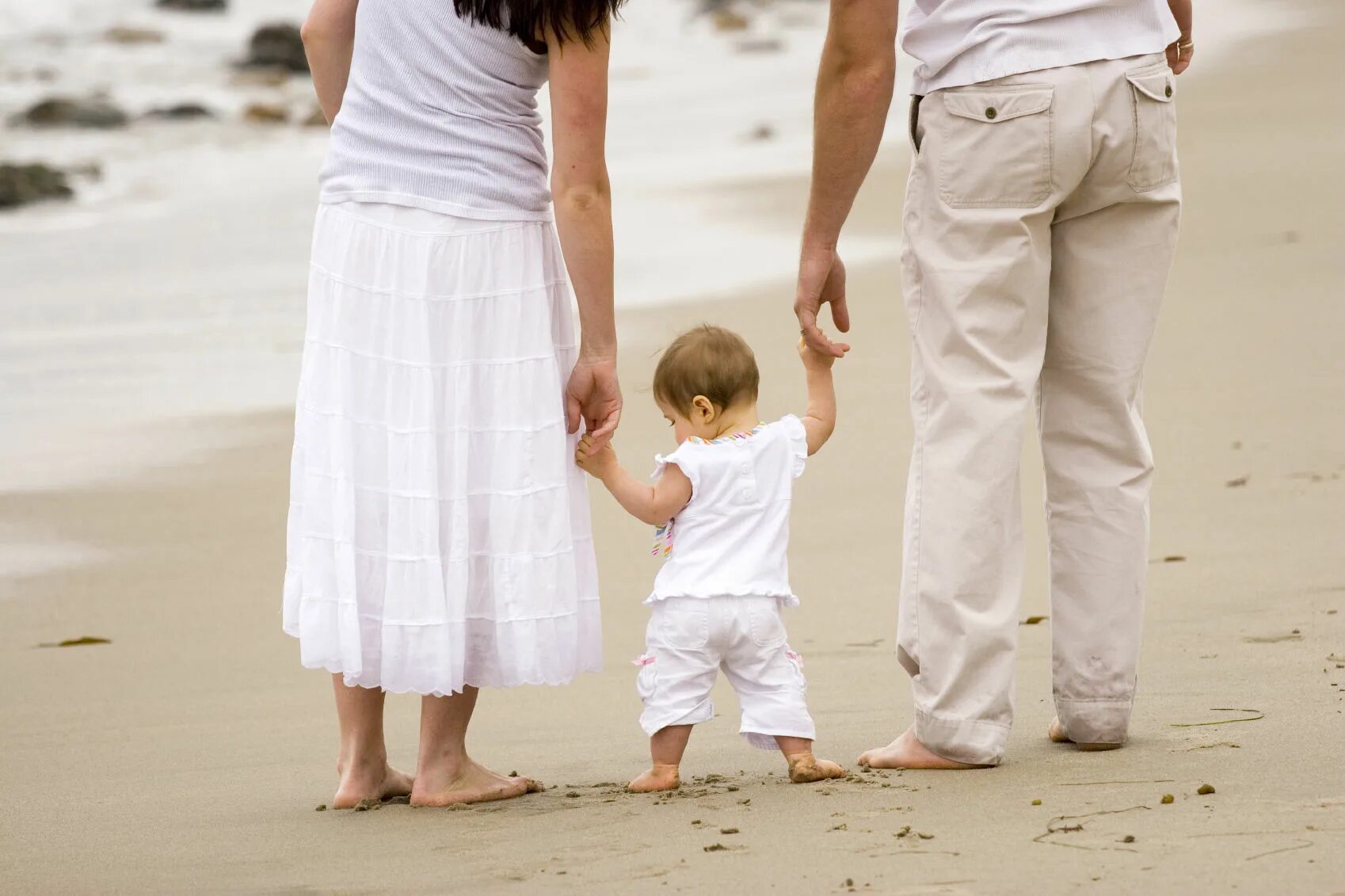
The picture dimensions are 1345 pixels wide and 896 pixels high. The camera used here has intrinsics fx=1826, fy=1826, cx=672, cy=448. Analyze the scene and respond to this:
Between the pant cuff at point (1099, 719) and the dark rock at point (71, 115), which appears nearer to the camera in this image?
the pant cuff at point (1099, 719)

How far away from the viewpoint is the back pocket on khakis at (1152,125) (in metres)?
3.35

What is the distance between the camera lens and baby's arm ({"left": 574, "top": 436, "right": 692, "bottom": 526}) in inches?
134

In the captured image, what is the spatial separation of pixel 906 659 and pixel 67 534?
3.54 metres

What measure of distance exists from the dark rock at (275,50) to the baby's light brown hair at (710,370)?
19003mm

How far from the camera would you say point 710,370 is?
348 centimetres

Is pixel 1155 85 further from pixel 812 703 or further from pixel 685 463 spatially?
pixel 812 703

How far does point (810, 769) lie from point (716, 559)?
43 centimetres

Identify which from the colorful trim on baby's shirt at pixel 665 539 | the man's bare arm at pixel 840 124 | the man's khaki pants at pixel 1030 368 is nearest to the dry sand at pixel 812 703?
the man's khaki pants at pixel 1030 368

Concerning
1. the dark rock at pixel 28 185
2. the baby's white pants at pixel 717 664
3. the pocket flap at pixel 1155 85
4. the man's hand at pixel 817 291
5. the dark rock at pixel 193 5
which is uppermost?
the dark rock at pixel 193 5

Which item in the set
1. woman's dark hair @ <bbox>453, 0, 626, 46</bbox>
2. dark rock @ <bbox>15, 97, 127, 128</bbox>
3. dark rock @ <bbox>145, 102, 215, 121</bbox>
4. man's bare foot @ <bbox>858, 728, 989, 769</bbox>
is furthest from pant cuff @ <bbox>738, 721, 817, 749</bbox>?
dark rock @ <bbox>145, 102, 215, 121</bbox>

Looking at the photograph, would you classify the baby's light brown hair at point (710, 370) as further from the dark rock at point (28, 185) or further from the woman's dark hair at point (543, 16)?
the dark rock at point (28, 185)

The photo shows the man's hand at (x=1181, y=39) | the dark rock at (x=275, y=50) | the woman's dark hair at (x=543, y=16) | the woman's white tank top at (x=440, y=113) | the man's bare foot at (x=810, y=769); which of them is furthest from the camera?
the dark rock at (x=275, y=50)

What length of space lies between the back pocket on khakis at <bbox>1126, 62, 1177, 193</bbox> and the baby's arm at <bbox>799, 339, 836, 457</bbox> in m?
0.70

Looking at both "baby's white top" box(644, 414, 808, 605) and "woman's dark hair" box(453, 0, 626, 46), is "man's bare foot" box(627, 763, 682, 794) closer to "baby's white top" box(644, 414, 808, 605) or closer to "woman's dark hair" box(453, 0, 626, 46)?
"baby's white top" box(644, 414, 808, 605)
